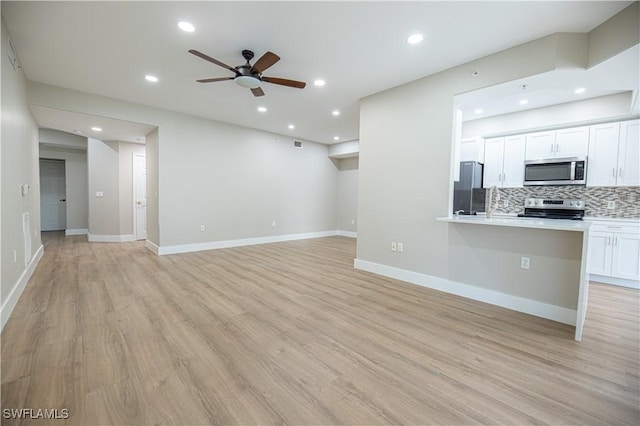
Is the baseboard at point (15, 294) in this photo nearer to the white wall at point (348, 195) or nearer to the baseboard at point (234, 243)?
the baseboard at point (234, 243)

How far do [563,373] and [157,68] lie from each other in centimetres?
513

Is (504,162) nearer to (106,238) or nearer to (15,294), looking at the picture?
(15,294)

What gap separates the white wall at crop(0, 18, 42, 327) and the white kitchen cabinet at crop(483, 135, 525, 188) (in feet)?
21.9

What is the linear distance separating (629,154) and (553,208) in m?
1.14

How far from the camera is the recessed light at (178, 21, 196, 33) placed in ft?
8.37

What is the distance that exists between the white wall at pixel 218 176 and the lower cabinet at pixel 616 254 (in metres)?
5.91

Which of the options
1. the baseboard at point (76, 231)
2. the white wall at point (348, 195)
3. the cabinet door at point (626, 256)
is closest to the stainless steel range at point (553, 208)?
the cabinet door at point (626, 256)

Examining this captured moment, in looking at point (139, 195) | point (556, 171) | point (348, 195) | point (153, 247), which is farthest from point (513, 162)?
point (139, 195)

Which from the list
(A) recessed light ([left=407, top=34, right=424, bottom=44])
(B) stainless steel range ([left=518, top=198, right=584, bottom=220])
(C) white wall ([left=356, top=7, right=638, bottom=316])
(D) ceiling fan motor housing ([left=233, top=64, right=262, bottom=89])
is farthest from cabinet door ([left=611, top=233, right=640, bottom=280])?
(D) ceiling fan motor housing ([left=233, top=64, right=262, bottom=89])

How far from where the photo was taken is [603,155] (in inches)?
159

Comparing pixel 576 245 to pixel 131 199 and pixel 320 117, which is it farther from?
pixel 131 199

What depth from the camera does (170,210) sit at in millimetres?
5352

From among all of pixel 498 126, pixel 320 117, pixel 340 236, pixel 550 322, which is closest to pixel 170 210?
pixel 320 117

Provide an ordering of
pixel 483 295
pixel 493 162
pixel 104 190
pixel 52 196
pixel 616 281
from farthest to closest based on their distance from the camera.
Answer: pixel 52 196 < pixel 104 190 < pixel 493 162 < pixel 616 281 < pixel 483 295
